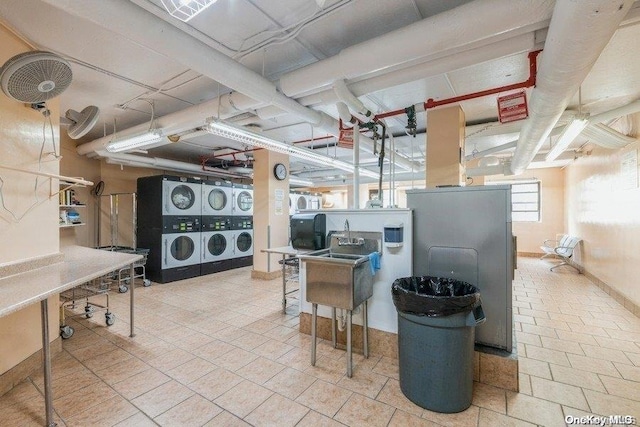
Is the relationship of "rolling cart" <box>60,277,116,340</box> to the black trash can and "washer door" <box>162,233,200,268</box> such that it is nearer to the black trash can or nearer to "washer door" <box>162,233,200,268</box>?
"washer door" <box>162,233,200,268</box>

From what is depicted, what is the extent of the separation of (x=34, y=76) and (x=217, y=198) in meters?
4.52

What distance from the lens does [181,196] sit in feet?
18.9

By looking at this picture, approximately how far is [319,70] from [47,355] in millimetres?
2823

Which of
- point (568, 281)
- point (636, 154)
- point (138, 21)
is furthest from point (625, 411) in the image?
point (568, 281)

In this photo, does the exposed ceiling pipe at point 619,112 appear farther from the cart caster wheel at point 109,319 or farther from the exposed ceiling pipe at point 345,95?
the cart caster wheel at point 109,319

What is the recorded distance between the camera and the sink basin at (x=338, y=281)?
2.25 metres

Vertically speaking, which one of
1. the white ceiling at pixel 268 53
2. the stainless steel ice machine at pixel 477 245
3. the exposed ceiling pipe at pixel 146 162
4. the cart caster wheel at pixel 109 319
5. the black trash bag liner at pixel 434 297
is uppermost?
the white ceiling at pixel 268 53

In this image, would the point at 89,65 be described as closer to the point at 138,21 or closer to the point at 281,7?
the point at 138,21

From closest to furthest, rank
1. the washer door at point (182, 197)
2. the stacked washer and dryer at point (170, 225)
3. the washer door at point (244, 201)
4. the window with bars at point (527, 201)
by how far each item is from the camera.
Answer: the stacked washer and dryer at point (170, 225) → the washer door at point (182, 197) → the washer door at point (244, 201) → the window with bars at point (527, 201)

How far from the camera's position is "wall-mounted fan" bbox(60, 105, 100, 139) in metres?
2.78

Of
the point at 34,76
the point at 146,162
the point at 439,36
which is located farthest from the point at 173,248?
the point at 439,36

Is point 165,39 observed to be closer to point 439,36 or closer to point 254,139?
point 439,36

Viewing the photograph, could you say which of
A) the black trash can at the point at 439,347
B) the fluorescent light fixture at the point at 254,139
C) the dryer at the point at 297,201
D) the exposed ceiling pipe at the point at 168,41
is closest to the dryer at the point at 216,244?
the dryer at the point at 297,201

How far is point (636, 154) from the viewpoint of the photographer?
150 inches
